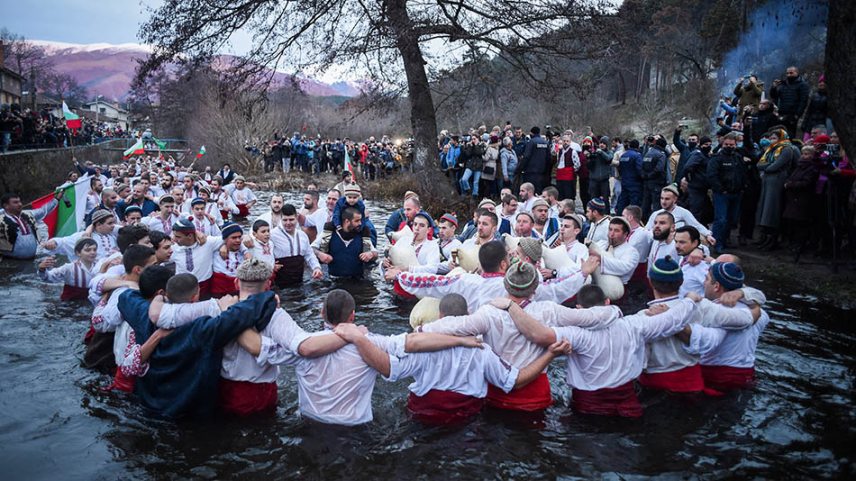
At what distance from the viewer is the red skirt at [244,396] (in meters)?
4.75

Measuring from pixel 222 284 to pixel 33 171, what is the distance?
21.3 metres

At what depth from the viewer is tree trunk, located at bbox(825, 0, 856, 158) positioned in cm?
528

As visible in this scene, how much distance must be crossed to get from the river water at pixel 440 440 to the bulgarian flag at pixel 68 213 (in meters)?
6.84

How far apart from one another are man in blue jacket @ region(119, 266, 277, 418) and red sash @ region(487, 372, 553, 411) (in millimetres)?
2027

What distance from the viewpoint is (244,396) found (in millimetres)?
4770

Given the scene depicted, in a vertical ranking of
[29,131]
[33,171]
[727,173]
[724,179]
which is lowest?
[33,171]

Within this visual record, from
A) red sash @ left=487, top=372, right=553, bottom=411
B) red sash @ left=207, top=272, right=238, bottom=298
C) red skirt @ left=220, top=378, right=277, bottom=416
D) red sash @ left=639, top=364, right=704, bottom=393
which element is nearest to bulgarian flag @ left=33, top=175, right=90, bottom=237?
red sash @ left=207, top=272, right=238, bottom=298

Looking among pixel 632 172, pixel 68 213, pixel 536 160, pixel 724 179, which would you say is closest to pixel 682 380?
pixel 724 179

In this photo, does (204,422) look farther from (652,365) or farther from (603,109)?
(603,109)

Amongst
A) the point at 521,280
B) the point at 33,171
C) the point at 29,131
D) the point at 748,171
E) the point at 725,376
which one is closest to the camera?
the point at 521,280

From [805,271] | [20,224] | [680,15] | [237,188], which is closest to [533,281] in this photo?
[805,271]

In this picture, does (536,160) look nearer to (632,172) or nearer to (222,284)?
(632,172)

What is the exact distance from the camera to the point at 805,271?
9453 mm

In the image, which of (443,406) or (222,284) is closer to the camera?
(443,406)
